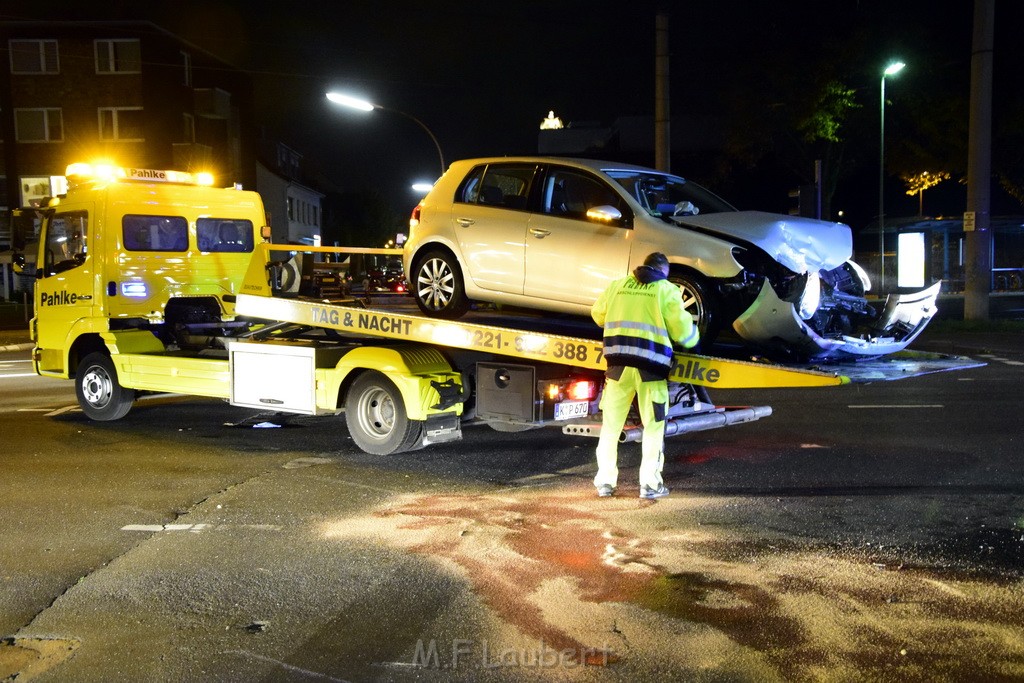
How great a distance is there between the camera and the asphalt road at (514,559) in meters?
4.67

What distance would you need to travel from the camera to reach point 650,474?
24.7 feet

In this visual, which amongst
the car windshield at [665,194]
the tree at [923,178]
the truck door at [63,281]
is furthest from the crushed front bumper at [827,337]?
the tree at [923,178]

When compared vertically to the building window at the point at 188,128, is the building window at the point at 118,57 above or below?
above

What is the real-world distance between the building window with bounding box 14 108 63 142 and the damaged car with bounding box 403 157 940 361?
4105cm

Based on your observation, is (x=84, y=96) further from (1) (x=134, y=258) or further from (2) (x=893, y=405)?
(2) (x=893, y=405)

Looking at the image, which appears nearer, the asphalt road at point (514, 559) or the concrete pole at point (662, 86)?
Answer: the asphalt road at point (514, 559)

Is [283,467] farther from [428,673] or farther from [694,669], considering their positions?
[694,669]

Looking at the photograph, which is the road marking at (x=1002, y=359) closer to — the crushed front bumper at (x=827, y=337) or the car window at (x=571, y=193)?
the crushed front bumper at (x=827, y=337)

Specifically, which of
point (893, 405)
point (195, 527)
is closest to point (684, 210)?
point (195, 527)

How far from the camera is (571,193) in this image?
846cm

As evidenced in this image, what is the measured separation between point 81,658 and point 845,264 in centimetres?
606

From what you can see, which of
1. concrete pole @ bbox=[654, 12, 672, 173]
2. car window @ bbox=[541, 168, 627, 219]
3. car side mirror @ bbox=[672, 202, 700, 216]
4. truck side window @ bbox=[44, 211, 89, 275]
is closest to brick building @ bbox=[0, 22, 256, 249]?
concrete pole @ bbox=[654, 12, 672, 173]

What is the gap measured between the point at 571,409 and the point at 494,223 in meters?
1.75

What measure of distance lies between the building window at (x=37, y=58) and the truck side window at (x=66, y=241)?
121ft
